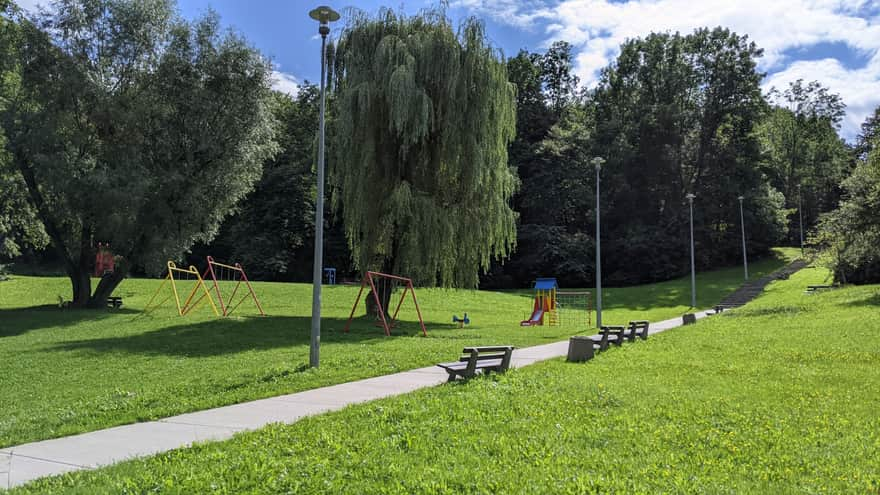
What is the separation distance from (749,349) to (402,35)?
15.3 meters

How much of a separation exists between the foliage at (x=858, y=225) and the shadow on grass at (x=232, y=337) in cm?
2250

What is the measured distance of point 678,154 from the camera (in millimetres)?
56438

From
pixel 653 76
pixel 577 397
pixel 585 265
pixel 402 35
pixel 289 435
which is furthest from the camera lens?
pixel 653 76

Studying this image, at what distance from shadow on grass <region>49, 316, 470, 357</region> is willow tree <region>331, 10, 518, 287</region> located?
2755mm

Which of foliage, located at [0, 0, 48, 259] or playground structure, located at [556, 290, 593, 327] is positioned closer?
foliage, located at [0, 0, 48, 259]

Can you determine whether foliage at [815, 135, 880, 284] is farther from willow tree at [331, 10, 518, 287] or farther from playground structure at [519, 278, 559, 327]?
willow tree at [331, 10, 518, 287]

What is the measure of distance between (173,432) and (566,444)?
4.19m

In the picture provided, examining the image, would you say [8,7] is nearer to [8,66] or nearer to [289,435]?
[8,66]

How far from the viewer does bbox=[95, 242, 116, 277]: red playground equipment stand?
26.5 m

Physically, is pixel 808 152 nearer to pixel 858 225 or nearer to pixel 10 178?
pixel 858 225

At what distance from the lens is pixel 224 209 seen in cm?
2731

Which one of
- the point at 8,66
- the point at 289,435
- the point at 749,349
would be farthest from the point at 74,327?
the point at 749,349

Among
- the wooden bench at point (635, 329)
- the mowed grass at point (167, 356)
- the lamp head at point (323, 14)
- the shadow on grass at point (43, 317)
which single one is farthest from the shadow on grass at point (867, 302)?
the shadow on grass at point (43, 317)

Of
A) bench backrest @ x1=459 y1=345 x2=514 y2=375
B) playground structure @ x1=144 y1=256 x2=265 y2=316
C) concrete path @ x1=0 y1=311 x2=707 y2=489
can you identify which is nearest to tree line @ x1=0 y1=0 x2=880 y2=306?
playground structure @ x1=144 y1=256 x2=265 y2=316
